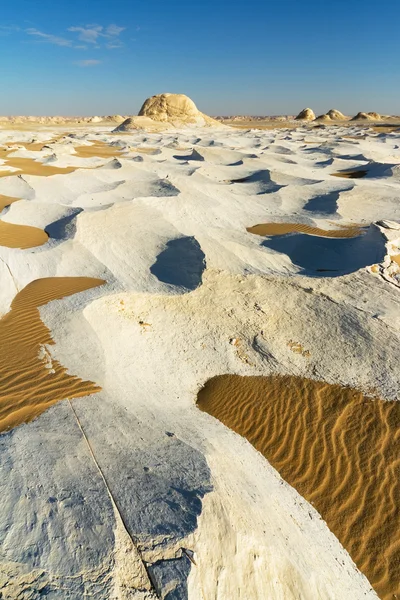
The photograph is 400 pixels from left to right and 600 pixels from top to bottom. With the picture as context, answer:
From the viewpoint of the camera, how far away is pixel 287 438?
586cm

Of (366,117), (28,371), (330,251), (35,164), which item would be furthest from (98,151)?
(366,117)

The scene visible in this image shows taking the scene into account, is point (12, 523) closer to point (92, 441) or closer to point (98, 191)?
point (92, 441)

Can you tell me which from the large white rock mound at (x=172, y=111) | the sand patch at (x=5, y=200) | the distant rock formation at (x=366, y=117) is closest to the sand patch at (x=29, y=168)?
the sand patch at (x=5, y=200)

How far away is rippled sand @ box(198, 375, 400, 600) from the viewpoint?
4523mm

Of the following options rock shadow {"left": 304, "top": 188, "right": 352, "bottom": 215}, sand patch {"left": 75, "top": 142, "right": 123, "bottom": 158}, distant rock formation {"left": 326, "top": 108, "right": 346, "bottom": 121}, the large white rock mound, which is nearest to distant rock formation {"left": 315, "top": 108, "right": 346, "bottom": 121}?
distant rock formation {"left": 326, "top": 108, "right": 346, "bottom": 121}

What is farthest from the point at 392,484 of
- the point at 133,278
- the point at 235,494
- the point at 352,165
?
the point at 352,165

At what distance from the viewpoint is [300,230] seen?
1391 cm

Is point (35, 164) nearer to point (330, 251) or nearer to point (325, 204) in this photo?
point (325, 204)

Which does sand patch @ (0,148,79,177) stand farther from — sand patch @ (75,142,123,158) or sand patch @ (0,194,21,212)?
sand patch @ (75,142,123,158)

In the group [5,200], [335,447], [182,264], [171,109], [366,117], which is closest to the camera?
[335,447]

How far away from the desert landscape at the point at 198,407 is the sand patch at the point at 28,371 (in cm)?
3

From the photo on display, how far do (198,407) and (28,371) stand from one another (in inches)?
110

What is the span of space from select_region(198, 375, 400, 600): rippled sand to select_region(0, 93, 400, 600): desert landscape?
24 millimetres

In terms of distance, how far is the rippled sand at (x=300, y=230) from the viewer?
1327 centimetres
